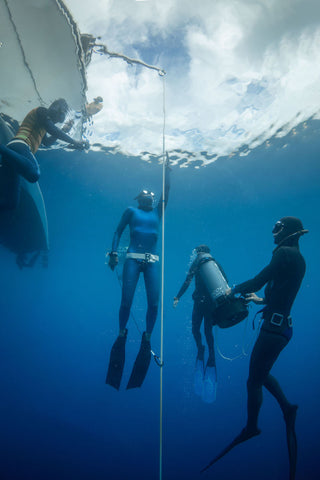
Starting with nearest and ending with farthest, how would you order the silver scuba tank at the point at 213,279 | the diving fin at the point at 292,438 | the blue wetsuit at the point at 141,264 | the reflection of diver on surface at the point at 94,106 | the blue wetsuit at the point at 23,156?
the diving fin at the point at 292,438
the blue wetsuit at the point at 23,156
the silver scuba tank at the point at 213,279
the blue wetsuit at the point at 141,264
the reflection of diver on surface at the point at 94,106

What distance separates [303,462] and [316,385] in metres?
15.4

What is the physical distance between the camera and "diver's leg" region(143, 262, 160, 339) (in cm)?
468

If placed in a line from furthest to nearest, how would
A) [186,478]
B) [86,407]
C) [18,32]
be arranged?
[86,407]
[186,478]
[18,32]

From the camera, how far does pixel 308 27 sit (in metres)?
6.67

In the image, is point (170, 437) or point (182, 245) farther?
point (182, 245)

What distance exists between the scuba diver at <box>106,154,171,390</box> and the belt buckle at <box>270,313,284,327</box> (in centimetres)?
235

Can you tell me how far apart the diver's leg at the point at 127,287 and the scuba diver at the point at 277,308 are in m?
2.20

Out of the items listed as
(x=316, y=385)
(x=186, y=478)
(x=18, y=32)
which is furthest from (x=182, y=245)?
(x=18, y=32)

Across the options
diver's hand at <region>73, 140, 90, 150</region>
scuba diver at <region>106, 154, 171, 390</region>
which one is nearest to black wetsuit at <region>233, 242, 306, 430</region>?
scuba diver at <region>106, 154, 171, 390</region>

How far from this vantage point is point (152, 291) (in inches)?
188

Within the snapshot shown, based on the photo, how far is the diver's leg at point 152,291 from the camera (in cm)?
468

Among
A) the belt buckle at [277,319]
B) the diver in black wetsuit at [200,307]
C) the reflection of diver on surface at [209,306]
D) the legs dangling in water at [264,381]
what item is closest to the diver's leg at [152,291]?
the reflection of diver on surface at [209,306]

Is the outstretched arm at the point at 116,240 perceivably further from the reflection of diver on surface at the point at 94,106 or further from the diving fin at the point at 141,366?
the reflection of diver on surface at the point at 94,106

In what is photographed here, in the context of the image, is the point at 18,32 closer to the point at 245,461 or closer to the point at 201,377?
the point at 201,377
